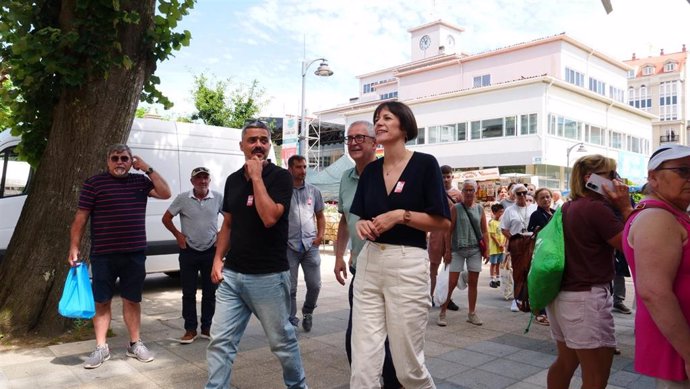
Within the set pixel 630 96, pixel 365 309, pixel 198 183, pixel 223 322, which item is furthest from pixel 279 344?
pixel 630 96

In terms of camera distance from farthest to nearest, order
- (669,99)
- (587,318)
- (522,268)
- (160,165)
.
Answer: (669,99)
(160,165)
(522,268)
(587,318)

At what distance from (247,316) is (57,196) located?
3.21 meters

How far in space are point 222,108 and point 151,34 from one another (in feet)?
52.0

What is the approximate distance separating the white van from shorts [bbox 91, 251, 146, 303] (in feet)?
11.7

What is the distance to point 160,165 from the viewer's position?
340 inches

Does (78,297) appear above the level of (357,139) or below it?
below

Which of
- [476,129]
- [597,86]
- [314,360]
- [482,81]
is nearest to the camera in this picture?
[314,360]

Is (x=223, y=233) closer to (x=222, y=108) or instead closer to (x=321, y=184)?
(x=321, y=184)

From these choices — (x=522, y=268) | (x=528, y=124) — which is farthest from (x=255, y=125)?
(x=528, y=124)

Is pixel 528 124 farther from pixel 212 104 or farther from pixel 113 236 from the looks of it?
pixel 113 236

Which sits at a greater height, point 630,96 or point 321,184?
point 630,96

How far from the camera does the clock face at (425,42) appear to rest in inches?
2168

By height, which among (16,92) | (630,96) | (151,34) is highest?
(630,96)

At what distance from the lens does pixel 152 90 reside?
6.38 metres
